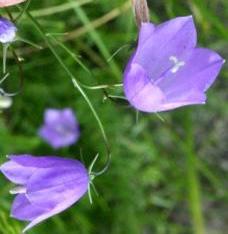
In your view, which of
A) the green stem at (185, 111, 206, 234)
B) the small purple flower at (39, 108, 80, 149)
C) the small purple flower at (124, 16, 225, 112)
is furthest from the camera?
the small purple flower at (39, 108, 80, 149)

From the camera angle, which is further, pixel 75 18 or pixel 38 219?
pixel 75 18

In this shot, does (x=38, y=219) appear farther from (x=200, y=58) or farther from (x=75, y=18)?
(x=75, y=18)

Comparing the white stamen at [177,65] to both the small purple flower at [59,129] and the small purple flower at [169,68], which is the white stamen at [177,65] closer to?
the small purple flower at [169,68]

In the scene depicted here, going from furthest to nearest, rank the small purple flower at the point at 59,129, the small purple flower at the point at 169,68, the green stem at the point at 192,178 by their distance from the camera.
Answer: the small purple flower at the point at 59,129
the green stem at the point at 192,178
the small purple flower at the point at 169,68

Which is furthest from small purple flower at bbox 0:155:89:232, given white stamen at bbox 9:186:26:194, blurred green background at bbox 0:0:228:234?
blurred green background at bbox 0:0:228:234

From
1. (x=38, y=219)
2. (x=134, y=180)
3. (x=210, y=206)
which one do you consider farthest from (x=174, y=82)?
(x=210, y=206)

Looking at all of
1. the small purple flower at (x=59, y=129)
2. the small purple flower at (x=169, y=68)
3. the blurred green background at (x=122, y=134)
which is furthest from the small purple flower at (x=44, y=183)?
the small purple flower at (x=59, y=129)

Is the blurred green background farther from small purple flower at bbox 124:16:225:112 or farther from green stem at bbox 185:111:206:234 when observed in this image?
small purple flower at bbox 124:16:225:112
